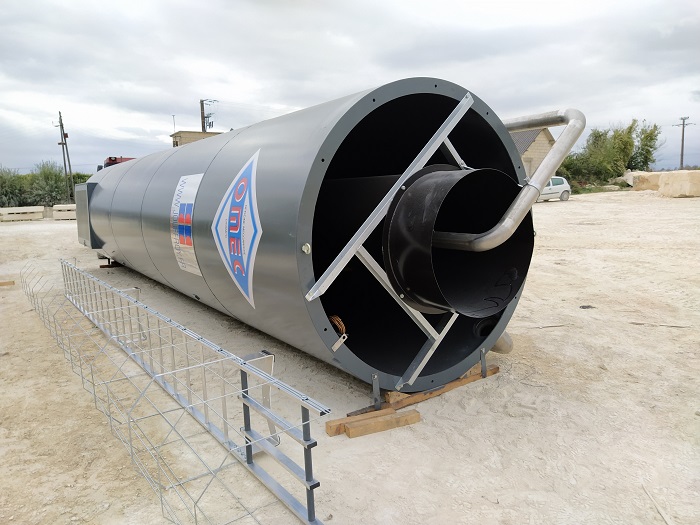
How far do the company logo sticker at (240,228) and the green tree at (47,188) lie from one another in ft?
96.6

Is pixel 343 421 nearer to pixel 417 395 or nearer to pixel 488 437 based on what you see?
pixel 417 395

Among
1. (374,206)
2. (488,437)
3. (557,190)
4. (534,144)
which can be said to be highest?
(534,144)

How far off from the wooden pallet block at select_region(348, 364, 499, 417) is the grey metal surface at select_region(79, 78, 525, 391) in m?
0.07

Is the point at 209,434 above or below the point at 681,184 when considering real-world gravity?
below

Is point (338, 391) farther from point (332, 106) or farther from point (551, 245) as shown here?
point (551, 245)

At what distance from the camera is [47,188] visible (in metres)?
29.3

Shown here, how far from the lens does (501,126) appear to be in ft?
13.4

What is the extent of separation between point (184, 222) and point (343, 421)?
2.53 m

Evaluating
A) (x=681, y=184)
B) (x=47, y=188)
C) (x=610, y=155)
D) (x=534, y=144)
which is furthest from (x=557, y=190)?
(x=47, y=188)

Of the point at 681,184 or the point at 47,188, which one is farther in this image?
the point at 47,188

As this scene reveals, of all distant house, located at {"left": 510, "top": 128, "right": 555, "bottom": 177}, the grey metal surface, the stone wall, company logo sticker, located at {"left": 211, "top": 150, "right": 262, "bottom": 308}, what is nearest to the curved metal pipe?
the grey metal surface

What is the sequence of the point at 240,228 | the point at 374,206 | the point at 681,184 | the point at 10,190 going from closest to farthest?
the point at 240,228 < the point at 374,206 < the point at 681,184 < the point at 10,190

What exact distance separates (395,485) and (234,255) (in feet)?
6.84

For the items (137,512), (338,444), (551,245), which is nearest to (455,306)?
(338,444)
